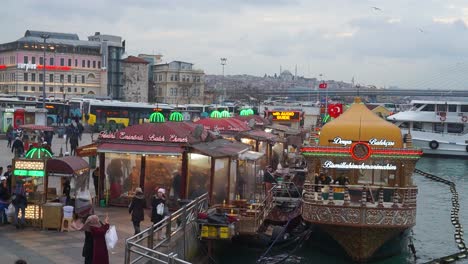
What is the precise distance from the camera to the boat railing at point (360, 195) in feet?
65.9

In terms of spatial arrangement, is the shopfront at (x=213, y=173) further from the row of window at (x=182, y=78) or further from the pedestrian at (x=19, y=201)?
the row of window at (x=182, y=78)

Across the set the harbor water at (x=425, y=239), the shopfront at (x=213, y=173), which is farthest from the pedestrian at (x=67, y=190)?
the harbor water at (x=425, y=239)

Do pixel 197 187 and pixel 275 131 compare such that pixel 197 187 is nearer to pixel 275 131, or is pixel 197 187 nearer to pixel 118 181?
pixel 118 181

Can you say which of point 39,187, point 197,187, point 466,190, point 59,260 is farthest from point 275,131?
point 59,260

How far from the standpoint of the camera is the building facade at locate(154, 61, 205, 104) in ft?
486

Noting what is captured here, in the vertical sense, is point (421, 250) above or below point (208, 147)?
below

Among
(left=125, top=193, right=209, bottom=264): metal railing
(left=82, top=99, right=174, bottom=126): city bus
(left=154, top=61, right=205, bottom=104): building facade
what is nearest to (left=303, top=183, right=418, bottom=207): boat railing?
(left=125, top=193, right=209, bottom=264): metal railing

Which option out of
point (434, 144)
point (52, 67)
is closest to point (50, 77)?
point (52, 67)

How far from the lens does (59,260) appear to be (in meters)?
13.9

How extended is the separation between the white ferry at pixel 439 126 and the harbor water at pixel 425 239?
21.2m

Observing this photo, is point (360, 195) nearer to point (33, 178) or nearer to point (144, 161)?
point (144, 161)

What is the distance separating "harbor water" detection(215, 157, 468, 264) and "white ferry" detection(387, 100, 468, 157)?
2118cm

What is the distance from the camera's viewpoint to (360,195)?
840 inches

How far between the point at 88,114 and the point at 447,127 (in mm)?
39592
